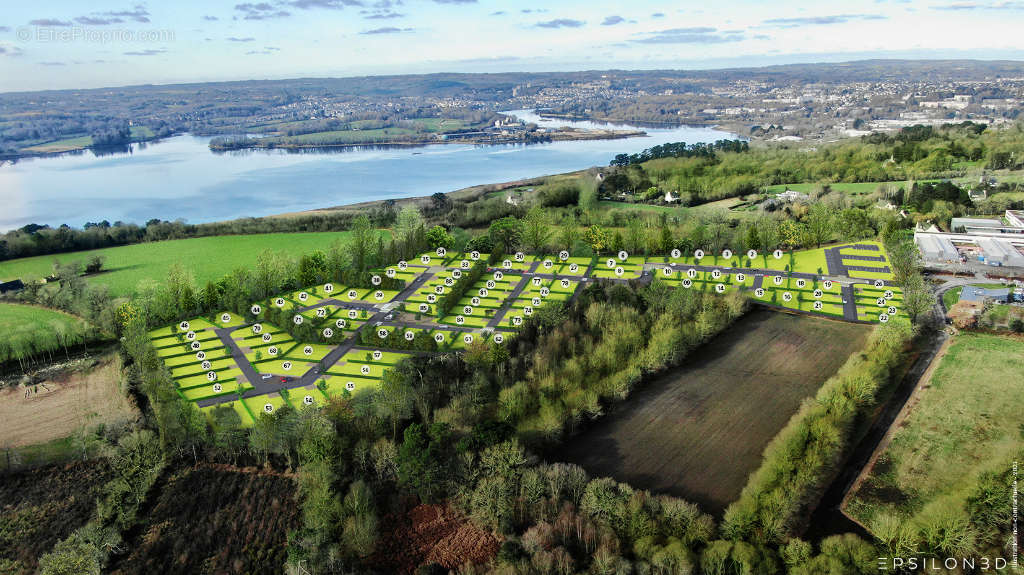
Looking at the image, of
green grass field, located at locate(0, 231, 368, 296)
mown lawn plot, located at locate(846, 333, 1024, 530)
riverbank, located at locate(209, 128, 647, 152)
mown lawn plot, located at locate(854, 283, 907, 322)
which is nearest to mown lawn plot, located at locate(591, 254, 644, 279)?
mown lawn plot, located at locate(854, 283, 907, 322)

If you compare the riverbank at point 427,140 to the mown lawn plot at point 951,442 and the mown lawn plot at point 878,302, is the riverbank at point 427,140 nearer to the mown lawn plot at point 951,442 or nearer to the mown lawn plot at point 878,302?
the mown lawn plot at point 878,302

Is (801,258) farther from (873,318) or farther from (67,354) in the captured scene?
(67,354)

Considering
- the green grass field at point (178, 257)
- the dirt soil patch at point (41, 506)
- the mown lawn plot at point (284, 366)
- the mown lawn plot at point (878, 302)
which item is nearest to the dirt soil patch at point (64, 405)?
the dirt soil patch at point (41, 506)

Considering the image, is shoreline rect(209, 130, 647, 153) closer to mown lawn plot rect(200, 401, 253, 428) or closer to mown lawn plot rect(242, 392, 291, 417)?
mown lawn plot rect(242, 392, 291, 417)

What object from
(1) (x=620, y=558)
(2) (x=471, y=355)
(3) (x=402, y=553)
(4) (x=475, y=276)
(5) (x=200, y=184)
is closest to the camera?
(1) (x=620, y=558)

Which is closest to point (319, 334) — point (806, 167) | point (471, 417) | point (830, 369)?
point (471, 417)

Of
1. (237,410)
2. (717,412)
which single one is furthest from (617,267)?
(237,410)

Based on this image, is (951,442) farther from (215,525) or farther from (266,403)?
(266,403)
